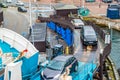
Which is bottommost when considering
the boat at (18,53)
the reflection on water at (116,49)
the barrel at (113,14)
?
the reflection on water at (116,49)

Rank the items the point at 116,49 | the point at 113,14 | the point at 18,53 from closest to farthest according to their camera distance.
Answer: the point at 18,53 → the point at 116,49 → the point at 113,14

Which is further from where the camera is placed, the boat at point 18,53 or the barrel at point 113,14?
the barrel at point 113,14

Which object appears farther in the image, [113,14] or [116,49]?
[113,14]

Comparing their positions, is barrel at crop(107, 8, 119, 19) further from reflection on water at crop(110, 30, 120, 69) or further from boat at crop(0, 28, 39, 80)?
boat at crop(0, 28, 39, 80)

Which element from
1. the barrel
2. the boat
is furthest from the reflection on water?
the boat

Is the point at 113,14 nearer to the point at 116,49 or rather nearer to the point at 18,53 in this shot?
the point at 116,49

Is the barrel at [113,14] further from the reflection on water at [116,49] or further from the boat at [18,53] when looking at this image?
the boat at [18,53]

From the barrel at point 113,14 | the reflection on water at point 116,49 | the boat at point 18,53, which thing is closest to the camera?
the boat at point 18,53

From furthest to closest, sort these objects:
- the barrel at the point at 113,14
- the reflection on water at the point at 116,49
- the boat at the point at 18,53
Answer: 1. the barrel at the point at 113,14
2. the reflection on water at the point at 116,49
3. the boat at the point at 18,53

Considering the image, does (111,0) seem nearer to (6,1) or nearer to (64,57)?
(6,1)

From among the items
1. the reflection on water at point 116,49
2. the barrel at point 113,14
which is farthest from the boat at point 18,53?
the barrel at point 113,14

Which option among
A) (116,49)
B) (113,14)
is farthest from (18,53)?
(113,14)

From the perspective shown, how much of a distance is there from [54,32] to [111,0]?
38762 millimetres

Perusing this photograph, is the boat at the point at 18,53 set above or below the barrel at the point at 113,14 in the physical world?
above
